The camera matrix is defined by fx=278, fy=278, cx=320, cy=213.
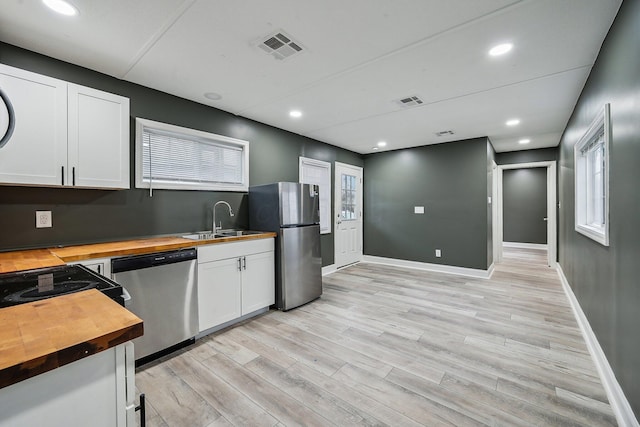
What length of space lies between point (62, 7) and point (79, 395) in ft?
7.22

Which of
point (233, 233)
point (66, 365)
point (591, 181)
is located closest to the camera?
point (66, 365)

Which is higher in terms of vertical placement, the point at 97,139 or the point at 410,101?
the point at 410,101

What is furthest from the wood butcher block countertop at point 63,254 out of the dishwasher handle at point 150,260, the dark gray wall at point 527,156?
the dark gray wall at point 527,156

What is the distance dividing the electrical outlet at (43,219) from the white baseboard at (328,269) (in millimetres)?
3696

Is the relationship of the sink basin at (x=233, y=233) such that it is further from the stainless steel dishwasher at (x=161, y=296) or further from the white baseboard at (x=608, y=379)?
the white baseboard at (x=608, y=379)

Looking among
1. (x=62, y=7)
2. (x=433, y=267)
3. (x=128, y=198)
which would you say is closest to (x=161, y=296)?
(x=128, y=198)

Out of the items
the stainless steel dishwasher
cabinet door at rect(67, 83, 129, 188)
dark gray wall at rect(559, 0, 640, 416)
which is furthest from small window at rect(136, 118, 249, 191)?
dark gray wall at rect(559, 0, 640, 416)

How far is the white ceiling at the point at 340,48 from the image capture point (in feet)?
5.68

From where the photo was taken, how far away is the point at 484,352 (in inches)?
93.4

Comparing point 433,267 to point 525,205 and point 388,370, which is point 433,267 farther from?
point 525,205

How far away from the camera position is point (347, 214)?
19.0ft

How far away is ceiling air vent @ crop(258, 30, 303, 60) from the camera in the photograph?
6.59 feet

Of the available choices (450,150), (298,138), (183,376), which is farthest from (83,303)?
(450,150)

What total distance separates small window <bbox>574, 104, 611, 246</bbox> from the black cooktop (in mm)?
3132
